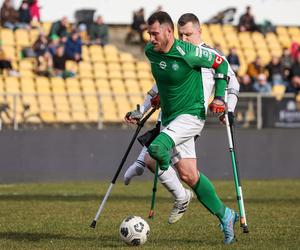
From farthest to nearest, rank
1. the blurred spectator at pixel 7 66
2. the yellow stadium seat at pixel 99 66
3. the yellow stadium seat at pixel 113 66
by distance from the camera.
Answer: the yellow stadium seat at pixel 113 66
the yellow stadium seat at pixel 99 66
the blurred spectator at pixel 7 66

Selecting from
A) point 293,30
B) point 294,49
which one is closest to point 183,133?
point 294,49

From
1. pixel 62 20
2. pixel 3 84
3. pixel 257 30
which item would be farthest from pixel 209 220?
pixel 257 30

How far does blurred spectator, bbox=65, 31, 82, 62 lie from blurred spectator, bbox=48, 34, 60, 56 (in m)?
0.33

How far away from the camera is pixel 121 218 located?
14.8 meters

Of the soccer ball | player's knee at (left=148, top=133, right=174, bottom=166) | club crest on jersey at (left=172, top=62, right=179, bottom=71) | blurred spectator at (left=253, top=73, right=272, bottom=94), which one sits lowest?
blurred spectator at (left=253, top=73, right=272, bottom=94)

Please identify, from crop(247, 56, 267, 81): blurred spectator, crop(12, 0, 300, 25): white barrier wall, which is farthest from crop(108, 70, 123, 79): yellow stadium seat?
crop(247, 56, 267, 81): blurred spectator

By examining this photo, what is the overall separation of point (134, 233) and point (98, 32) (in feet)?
65.3

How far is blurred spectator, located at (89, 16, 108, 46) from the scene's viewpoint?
30.5 metres

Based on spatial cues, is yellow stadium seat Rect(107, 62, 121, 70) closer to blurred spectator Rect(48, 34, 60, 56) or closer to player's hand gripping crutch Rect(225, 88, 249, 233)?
blurred spectator Rect(48, 34, 60, 56)

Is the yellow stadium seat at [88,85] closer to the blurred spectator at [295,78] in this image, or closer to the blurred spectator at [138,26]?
the blurred spectator at [138,26]

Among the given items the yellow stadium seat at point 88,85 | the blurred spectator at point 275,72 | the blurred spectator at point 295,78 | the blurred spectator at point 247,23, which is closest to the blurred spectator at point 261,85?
the blurred spectator at point 295,78

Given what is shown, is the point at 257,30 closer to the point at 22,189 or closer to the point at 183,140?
the point at 22,189

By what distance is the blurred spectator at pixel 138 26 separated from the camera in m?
31.9

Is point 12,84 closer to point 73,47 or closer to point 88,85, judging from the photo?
point 88,85
